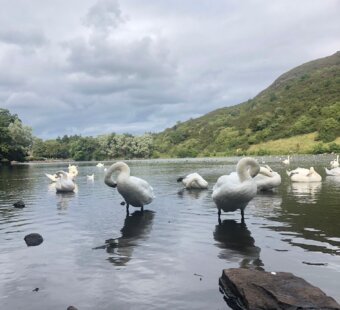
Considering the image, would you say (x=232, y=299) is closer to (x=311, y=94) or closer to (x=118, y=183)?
(x=118, y=183)

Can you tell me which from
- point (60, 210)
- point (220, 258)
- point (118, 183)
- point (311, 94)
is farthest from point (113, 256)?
point (311, 94)

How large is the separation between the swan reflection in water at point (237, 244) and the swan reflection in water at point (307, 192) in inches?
265

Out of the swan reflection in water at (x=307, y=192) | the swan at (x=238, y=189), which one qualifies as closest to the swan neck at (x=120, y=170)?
the swan at (x=238, y=189)

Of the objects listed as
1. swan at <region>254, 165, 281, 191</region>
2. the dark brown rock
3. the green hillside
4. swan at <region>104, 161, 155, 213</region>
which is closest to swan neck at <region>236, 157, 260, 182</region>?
swan at <region>104, 161, 155, 213</region>

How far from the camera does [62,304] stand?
7.68 metres

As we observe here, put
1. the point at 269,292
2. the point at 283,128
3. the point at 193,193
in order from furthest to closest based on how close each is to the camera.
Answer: the point at 283,128 → the point at 193,193 → the point at 269,292

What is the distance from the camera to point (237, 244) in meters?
11.5

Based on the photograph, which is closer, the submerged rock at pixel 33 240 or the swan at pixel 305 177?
the submerged rock at pixel 33 240

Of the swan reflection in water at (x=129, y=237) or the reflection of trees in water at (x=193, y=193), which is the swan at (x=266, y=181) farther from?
the swan reflection in water at (x=129, y=237)

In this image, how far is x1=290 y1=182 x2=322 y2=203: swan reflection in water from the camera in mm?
19969

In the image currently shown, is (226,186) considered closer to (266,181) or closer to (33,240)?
(33,240)

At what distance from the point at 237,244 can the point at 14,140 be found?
103783 mm

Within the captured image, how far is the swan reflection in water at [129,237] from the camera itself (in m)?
10.4

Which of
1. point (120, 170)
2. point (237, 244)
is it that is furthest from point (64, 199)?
point (237, 244)
